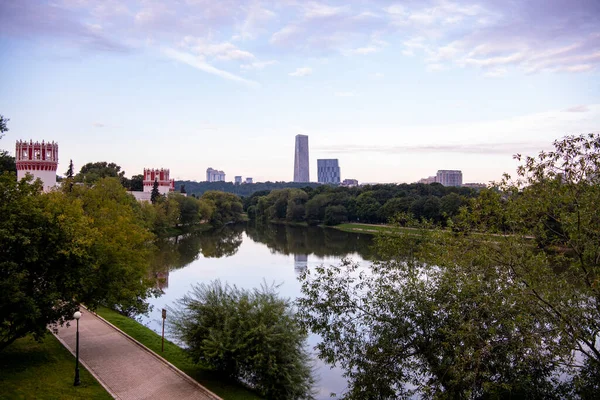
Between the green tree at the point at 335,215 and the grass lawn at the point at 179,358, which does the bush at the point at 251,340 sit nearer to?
the grass lawn at the point at 179,358

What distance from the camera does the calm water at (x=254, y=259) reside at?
24.0 m

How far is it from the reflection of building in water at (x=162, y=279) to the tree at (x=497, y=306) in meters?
17.2

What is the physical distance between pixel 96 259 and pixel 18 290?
296cm

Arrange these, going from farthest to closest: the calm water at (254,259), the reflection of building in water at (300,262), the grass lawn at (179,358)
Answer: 1. the reflection of building in water at (300,262)
2. the calm water at (254,259)
3. the grass lawn at (179,358)

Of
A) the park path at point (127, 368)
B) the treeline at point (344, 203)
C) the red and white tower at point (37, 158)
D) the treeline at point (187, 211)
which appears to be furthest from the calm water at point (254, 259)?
the red and white tower at point (37, 158)

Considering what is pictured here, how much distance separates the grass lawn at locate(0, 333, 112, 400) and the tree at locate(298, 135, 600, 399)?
582 cm

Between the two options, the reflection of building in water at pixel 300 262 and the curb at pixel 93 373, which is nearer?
the curb at pixel 93 373

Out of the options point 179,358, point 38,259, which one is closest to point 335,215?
point 179,358

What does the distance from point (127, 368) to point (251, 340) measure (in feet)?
12.8

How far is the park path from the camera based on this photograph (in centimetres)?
1200

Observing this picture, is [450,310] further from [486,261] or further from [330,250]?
[330,250]

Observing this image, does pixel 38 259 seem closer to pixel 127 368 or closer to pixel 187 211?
pixel 127 368

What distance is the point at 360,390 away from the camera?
32.7ft

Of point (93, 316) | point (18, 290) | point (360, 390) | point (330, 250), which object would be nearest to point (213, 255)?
point (330, 250)
